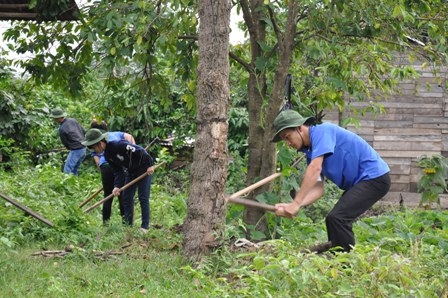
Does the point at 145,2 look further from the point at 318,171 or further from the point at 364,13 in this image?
the point at 318,171

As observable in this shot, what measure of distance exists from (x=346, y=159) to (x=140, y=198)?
3943 mm

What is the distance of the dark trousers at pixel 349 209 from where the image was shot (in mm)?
7703

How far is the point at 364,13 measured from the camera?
32.5ft

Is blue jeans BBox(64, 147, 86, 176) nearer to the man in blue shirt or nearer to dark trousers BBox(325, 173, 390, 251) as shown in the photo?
the man in blue shirt

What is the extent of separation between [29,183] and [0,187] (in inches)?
55.0

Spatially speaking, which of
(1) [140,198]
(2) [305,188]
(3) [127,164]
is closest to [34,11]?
(3) [127,164]

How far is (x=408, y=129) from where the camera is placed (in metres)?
16.8

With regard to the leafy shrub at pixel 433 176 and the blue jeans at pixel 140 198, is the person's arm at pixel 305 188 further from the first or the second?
the leafy shrub at pixel 433 176

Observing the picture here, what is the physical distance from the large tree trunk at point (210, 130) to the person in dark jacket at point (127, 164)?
284 cm

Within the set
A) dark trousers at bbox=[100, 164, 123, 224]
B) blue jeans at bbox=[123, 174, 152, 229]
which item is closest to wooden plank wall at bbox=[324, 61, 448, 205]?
dark trousers at bbox=[100, 164, 123, 224]

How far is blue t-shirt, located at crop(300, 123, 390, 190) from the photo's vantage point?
302 inches

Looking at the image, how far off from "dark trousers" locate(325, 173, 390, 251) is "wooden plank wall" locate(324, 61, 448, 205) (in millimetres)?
8891

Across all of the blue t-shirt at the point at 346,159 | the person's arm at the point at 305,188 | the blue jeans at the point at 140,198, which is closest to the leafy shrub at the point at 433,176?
the blue jeans at the point at 140,198

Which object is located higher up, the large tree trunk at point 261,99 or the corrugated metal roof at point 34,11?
the corrugated metal roof at point 34,11
